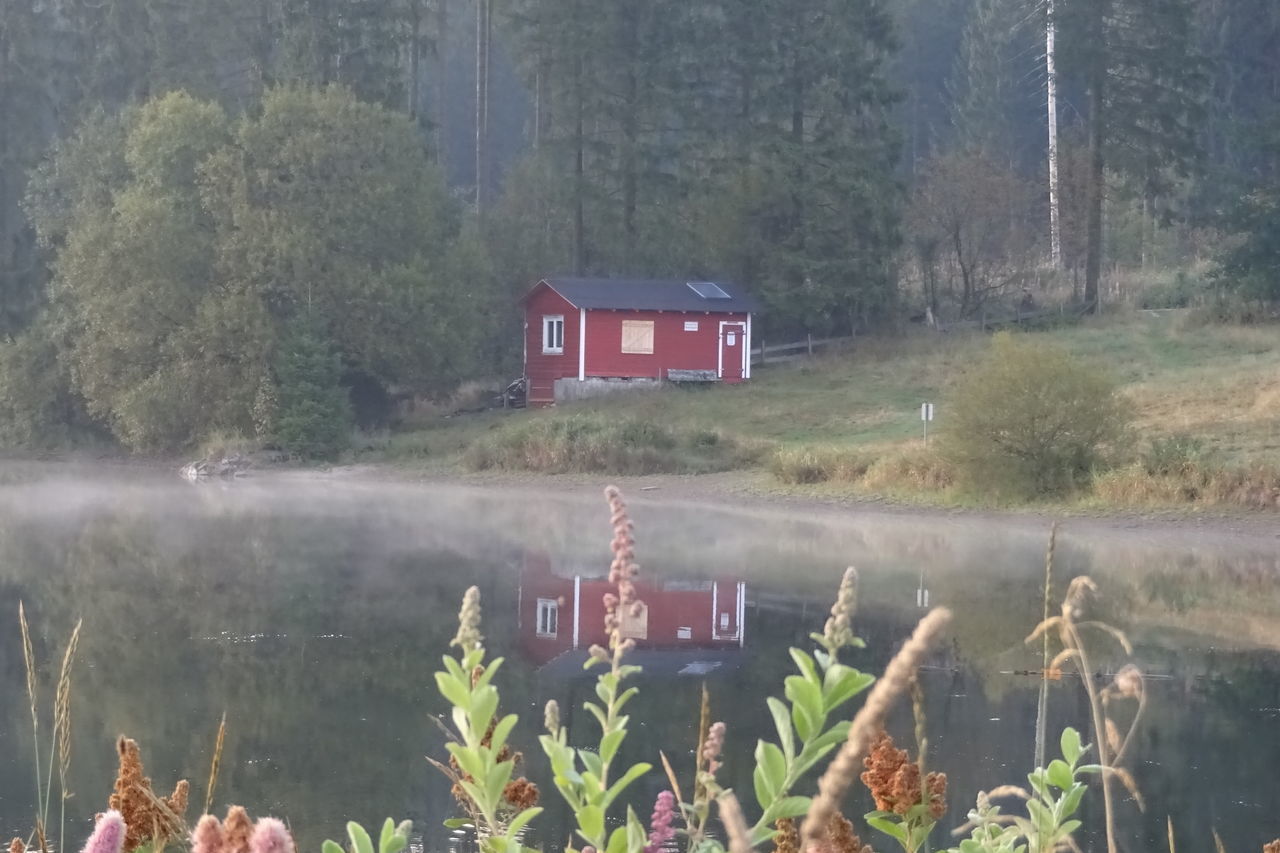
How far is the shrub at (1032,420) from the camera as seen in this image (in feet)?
89.8

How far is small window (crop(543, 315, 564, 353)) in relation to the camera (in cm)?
4884

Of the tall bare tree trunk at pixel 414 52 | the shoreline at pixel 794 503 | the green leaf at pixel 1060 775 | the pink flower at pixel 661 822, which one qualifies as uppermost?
the tall bare tree trunk at pixel 414 52

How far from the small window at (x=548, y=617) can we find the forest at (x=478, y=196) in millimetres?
23569

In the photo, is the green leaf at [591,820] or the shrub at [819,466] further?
the shrub at [819,466]

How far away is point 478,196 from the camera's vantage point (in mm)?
59969

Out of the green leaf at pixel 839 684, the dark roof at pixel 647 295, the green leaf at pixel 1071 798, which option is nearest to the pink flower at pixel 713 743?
the green leaf at pixel 839 684

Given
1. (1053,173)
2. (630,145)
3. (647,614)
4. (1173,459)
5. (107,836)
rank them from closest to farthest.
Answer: (107,836) < (647,614) < (1173,459) < (630,145) < (1053,173)

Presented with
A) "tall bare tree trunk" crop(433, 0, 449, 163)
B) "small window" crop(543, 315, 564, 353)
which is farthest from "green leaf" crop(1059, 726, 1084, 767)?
"tall bare tree trunk" crop(433, 0, 449, 163)

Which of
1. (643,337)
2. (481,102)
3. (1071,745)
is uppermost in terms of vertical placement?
(481,102)

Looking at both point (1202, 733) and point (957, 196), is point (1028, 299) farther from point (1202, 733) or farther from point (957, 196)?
point (1202, 733)

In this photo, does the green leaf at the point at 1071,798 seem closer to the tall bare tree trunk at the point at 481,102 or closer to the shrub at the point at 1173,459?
the shrub at the point at 1173,459

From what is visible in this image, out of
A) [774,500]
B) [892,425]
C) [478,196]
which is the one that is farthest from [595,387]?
[774,500]

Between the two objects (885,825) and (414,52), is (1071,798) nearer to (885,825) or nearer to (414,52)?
(885,825)

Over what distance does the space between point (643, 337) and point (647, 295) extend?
1.35 metres
